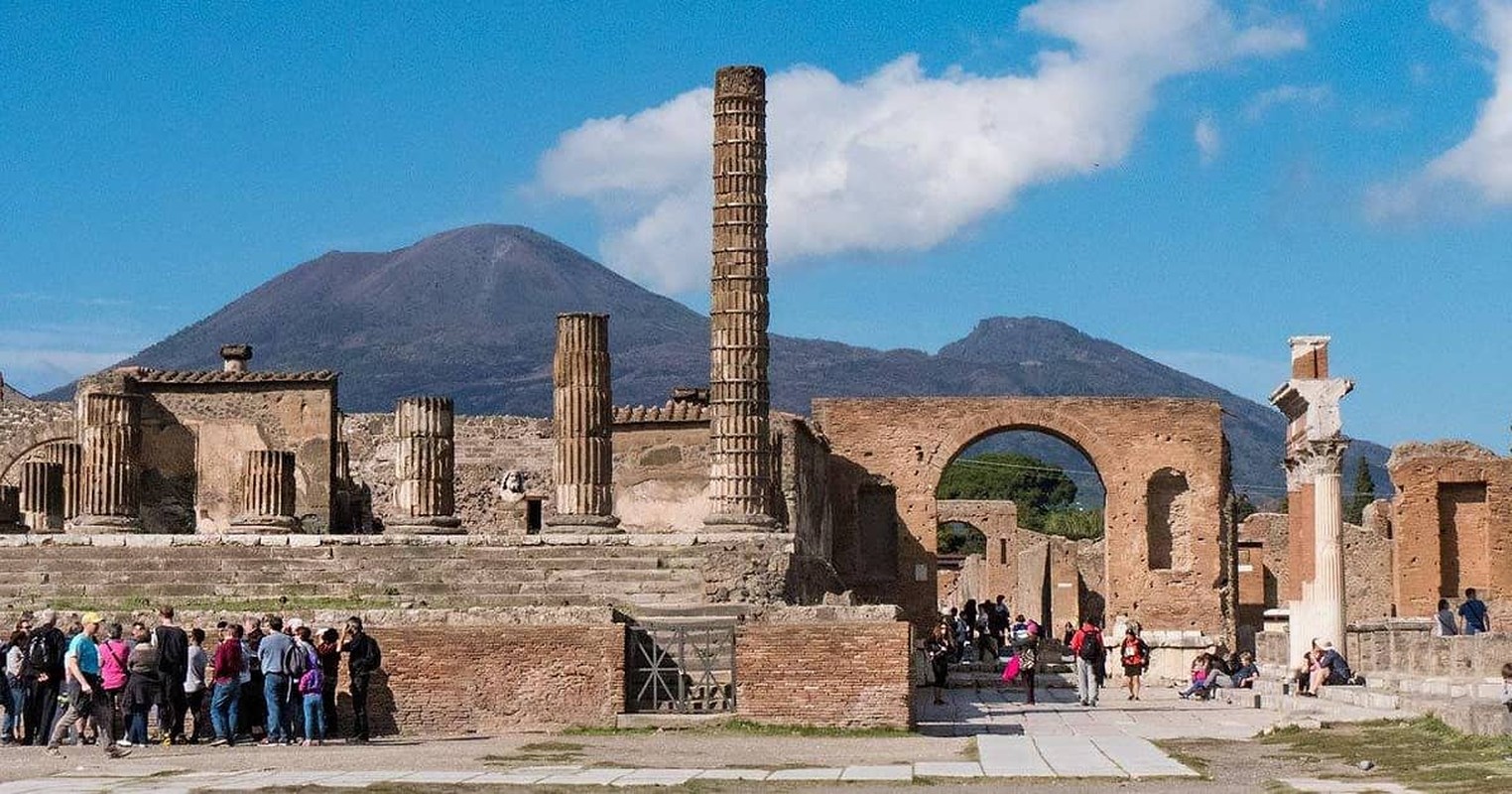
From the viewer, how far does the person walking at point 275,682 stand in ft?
66.2

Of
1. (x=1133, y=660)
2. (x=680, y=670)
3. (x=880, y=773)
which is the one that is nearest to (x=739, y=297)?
(x=1133, y=660)

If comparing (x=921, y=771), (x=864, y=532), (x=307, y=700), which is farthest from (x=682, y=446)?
(x=921, y=771)

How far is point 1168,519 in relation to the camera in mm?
44312

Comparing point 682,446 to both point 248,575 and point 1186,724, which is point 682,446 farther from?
point 1186,724

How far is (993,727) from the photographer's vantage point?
2309 cm

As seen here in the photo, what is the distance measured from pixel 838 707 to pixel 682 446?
702 inches

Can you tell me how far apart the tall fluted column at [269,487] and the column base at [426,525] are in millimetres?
1461

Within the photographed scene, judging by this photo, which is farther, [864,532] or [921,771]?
[864,532]

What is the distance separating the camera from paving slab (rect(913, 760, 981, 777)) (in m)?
16.8

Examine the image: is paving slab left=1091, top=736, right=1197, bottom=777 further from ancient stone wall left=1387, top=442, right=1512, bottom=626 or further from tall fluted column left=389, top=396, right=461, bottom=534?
ancient stone wall left=1387, top=442, right=1512, bottom=626

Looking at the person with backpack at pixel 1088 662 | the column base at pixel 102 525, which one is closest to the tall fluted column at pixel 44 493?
the column base at pixel 102 525

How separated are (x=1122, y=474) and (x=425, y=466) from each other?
1626 centimetres

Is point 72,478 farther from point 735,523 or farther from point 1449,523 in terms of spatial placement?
point 1449,523

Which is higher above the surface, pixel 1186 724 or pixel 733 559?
pixel 733 559
